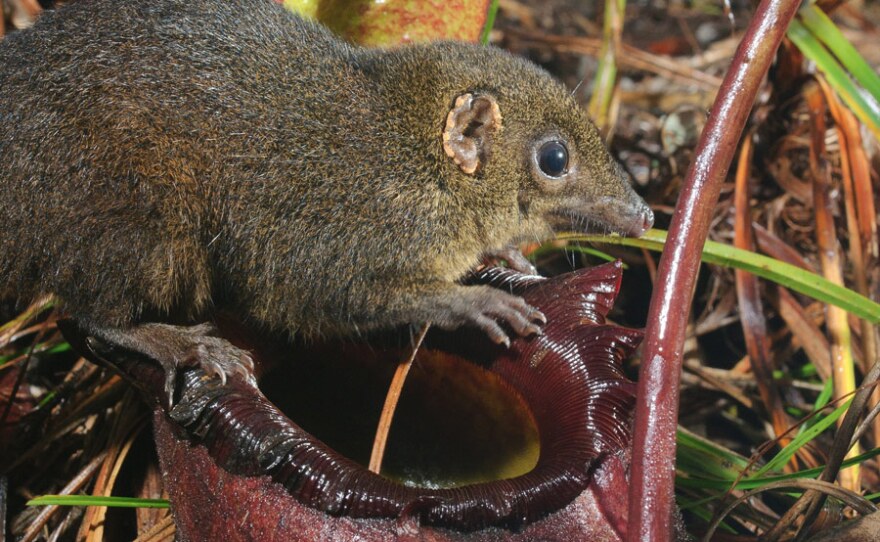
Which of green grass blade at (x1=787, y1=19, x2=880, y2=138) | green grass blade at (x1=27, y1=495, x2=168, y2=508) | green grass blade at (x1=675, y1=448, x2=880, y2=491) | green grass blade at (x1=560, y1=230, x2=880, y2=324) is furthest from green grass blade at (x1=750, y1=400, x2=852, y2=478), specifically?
green grass blade at (x1=27, y1=495, x2=168, y2=508)

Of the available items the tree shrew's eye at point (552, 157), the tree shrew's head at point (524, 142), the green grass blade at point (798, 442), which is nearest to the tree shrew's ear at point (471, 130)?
the tree shrew's head at point (524, 142)

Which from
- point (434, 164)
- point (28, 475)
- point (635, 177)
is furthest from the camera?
point (635, 177)

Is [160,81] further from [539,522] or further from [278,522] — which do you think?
[539,522]

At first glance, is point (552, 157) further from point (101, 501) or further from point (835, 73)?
point (101, 501)

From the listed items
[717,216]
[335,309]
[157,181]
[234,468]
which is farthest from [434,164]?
[717,216]

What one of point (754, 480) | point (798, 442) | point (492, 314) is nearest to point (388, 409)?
point (492, 314)
